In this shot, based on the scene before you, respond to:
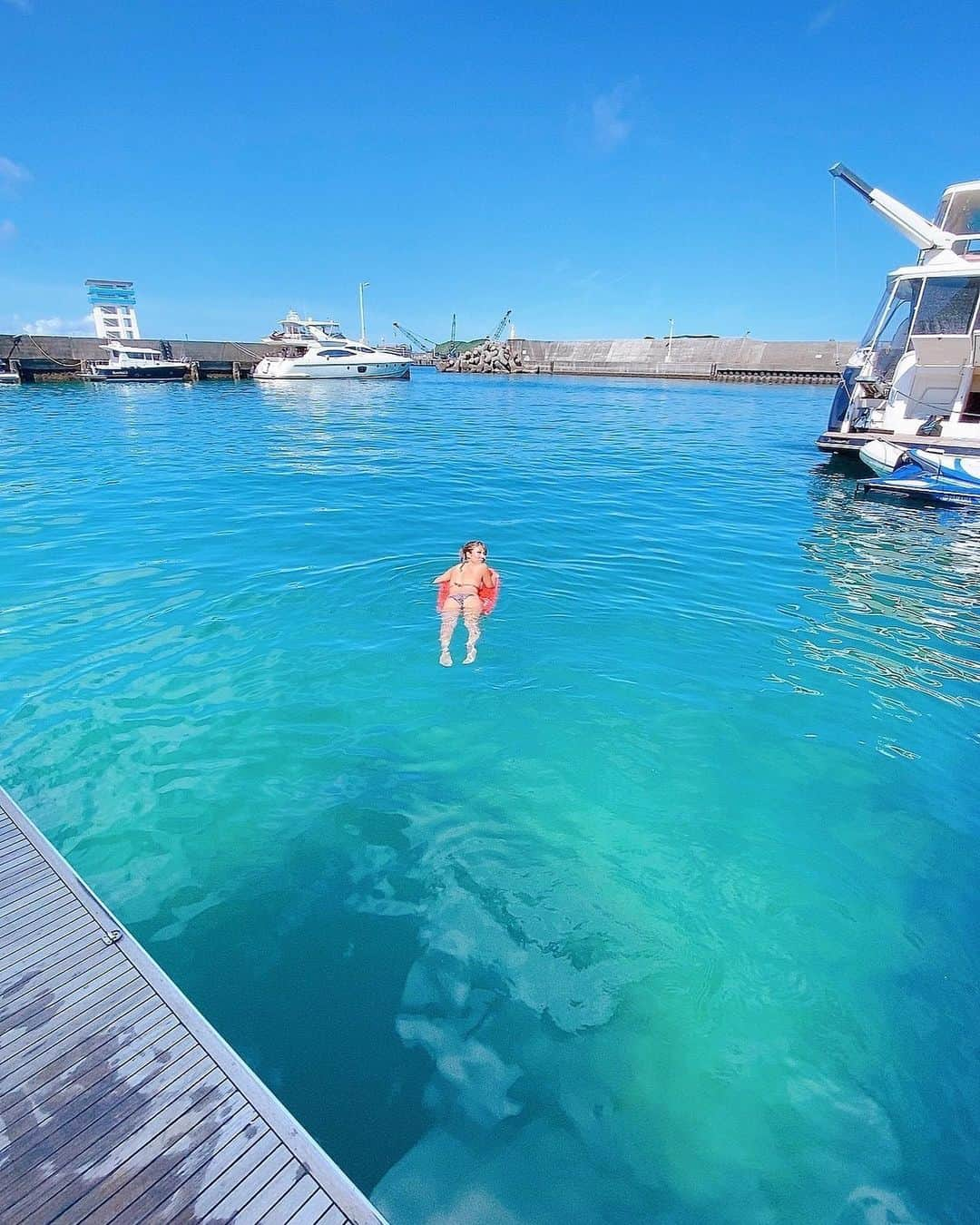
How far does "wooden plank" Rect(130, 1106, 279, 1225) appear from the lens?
2062 mm

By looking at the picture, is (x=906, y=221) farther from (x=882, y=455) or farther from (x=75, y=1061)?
(x=75, y=1061)

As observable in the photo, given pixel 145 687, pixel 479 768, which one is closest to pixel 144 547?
pixel 145 687

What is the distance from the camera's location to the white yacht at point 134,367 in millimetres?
50750

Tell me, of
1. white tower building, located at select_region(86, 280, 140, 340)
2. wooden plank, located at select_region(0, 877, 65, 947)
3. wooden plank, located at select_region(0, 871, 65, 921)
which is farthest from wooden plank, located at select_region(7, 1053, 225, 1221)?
white tower building, located at select_region(86, 280, 140, 340)

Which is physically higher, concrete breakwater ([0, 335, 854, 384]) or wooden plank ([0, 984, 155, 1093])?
concrete breakwater ([0, 335, 854, 384])

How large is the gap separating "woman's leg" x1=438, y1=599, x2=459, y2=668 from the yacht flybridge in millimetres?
14630

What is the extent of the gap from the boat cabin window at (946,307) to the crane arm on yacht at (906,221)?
1.54m

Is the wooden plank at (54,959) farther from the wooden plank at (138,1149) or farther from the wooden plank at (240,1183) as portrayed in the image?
the wooden plank at (240,1183)

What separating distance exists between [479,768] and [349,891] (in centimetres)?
162

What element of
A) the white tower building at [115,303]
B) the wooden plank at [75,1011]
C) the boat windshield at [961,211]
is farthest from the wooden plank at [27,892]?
the white tower building at [115,303]

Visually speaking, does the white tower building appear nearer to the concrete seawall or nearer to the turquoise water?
the concrete seawall

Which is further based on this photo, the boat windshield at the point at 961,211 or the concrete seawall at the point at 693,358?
the concrete seawall at the point at 693,358

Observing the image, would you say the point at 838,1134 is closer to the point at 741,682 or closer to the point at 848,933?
the point at 848,933

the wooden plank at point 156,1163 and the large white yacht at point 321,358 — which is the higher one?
the large white yacht at point 321,358
